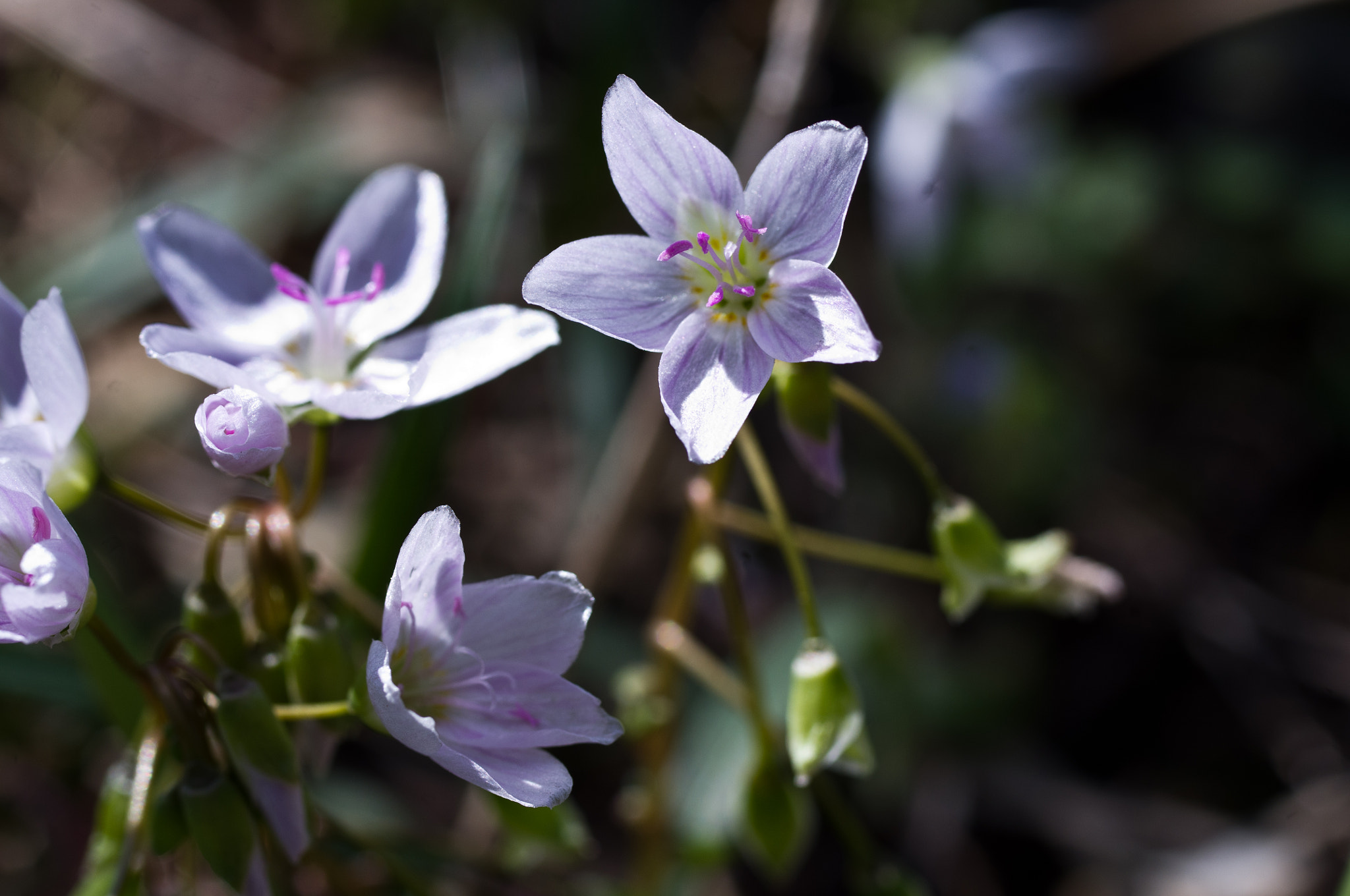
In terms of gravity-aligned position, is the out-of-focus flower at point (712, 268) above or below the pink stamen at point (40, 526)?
above

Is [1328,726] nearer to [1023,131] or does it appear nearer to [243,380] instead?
[1023,131]

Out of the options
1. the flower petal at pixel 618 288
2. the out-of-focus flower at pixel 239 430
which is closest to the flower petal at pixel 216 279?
the out-of-focus flower at pixel 239 430

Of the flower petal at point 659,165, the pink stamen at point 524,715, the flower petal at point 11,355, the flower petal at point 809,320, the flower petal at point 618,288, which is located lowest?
the pink stamen at point 524,715

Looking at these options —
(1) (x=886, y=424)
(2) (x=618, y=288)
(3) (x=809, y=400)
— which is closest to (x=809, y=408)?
(3) (x=809, y=400)

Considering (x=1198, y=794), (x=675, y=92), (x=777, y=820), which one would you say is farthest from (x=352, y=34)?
(x=1198, y=794)

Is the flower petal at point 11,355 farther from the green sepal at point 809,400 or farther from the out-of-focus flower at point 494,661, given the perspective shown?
the green sepal at point 809,400
